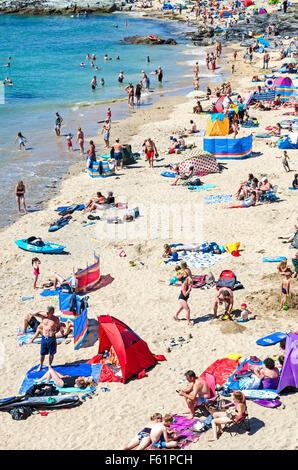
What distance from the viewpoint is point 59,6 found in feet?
264

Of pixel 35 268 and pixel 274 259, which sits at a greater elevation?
pixel 274 259

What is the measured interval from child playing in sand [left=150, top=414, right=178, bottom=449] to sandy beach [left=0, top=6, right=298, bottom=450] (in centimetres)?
32

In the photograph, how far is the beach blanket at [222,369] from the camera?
977 cm

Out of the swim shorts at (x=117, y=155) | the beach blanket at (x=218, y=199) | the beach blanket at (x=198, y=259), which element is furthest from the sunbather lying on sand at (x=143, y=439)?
the swim shorts at (x=117, y=155)

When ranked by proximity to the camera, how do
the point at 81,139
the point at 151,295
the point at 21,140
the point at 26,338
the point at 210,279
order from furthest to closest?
the point at 21,140 → the point at 81,139 → the point at 210,279 → the point at 151,295 → the point at 26,338

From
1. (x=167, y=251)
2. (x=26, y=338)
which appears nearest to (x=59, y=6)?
(x=167, y=251)

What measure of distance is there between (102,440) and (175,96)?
1197 inches

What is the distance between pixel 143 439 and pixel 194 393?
43.4 inches

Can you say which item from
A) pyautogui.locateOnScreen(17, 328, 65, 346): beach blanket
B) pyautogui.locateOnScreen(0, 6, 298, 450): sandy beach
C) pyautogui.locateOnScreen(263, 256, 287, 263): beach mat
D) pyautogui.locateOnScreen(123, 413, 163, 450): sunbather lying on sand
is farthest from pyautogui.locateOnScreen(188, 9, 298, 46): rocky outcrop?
pyautogui.locateOnScreen(123, 413, 163, 450): sunbather lying on sand

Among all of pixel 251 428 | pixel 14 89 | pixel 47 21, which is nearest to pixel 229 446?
pixel 251 428

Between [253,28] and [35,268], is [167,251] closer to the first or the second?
[35,268]

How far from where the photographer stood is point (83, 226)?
18.0 m

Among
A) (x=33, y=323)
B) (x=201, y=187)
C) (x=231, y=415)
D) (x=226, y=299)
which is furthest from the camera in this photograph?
(x=201, y=187)
